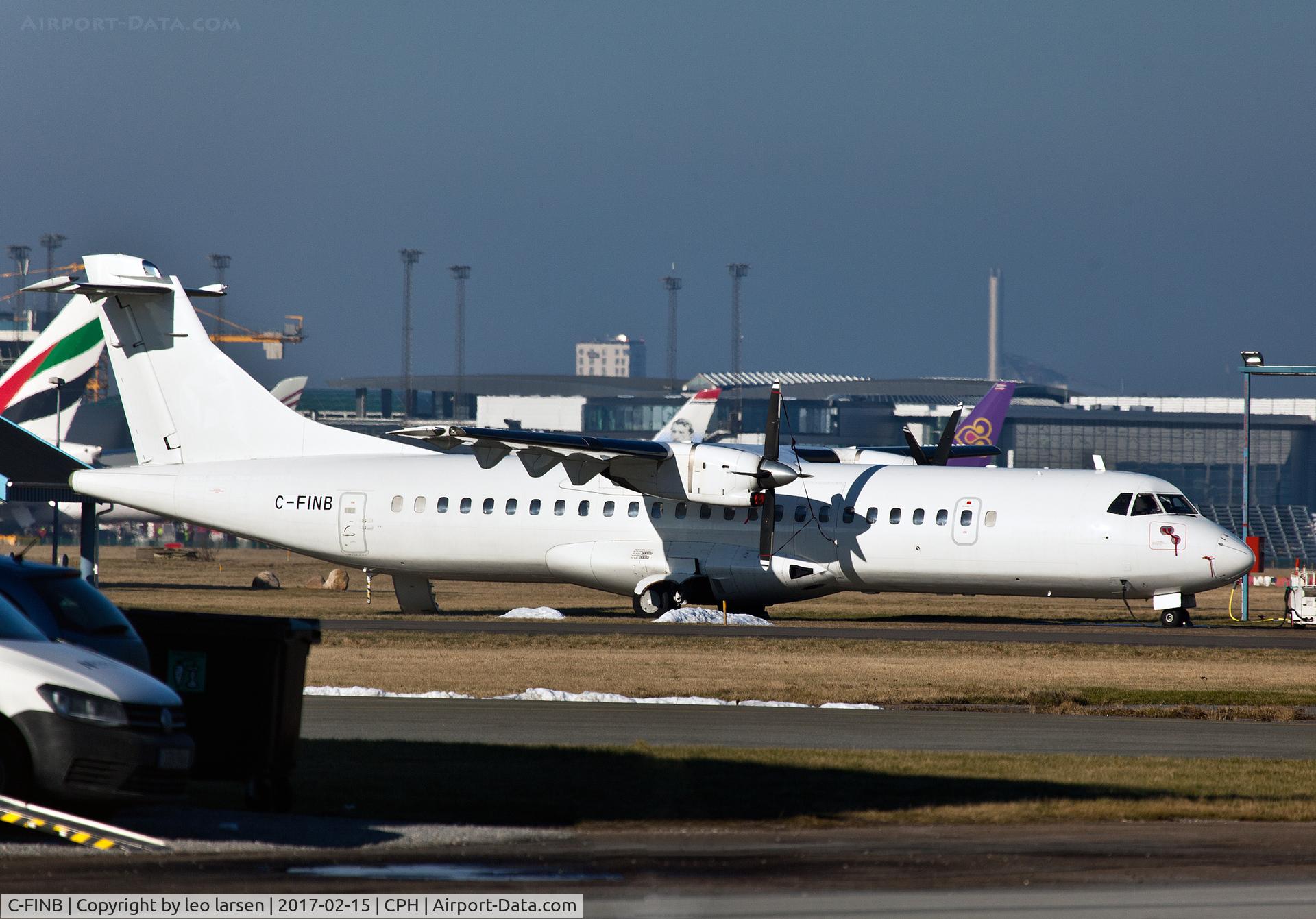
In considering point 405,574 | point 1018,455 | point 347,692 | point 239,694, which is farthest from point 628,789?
point 1018,455

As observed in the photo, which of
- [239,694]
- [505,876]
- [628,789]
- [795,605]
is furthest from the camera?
[795,605]

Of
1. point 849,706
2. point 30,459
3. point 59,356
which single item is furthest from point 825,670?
point 59,356

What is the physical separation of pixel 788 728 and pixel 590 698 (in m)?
3.53

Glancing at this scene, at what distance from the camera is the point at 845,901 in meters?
8.24

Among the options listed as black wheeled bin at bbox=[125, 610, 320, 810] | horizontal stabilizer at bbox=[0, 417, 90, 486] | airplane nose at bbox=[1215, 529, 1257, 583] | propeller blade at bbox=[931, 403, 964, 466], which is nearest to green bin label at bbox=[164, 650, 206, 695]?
black wheeled bin at bbox=[125, 610, 320, 810]

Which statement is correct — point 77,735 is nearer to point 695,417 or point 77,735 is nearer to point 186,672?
point 186,672

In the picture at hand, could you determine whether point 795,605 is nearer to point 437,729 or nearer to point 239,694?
point 437,729

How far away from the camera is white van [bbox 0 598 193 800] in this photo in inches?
356

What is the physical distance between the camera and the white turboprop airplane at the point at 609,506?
3073 centimetres

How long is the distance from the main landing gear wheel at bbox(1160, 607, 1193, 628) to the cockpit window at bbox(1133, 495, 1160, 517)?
2.25 m

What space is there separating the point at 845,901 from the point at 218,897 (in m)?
3.29

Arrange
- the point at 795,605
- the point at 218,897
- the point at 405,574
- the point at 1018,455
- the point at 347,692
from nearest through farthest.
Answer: the point at 218,897, the point at 347,692, the point at 405,574, the point at 795,605, the point at 1018,455

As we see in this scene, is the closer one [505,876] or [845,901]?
[845,901]

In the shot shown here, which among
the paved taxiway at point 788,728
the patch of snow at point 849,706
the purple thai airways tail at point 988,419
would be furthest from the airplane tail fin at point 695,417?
the paved taxiway at point 788,728
